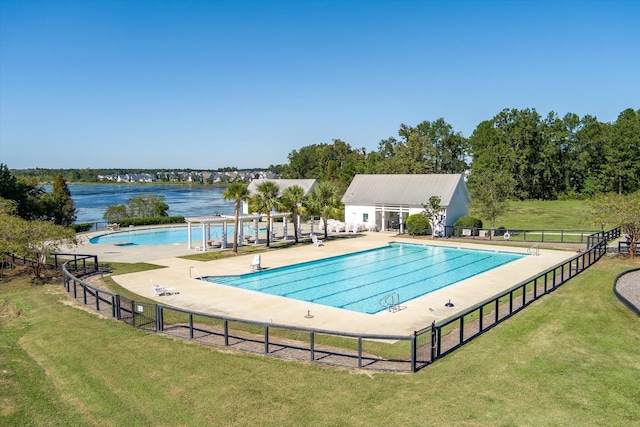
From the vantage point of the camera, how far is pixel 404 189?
38406 millimetres

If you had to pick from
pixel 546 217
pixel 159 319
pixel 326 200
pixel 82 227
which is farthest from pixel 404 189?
pixel 159 319

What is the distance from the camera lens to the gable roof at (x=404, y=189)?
36562 millimetres

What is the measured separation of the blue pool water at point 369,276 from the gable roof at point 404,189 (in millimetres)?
7292

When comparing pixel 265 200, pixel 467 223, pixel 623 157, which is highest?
pixel 623 157

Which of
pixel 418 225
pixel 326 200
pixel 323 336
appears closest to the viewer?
pixel 323 336

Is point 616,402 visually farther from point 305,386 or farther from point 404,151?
point 404,151

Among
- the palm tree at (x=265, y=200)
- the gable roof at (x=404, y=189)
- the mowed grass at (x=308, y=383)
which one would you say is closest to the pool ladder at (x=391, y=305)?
the mowed grass at (x=308, y=383)

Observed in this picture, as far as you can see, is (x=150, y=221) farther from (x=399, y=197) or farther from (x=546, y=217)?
(x=546, y=217)

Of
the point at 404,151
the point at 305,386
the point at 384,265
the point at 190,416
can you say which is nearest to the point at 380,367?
the point at 305,386

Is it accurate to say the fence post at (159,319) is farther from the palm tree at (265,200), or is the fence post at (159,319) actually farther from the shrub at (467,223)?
the shrub at (467,223)

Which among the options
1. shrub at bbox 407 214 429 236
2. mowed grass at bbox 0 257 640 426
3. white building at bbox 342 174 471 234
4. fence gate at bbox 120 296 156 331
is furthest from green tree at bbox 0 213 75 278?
white building at bbox 342 174 471 234

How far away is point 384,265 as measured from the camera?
25.7 m

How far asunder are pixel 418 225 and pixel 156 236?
787 inches

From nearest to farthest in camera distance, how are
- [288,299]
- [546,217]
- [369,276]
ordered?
1. [288,299]
2. [369,276]
3. [546,217]
